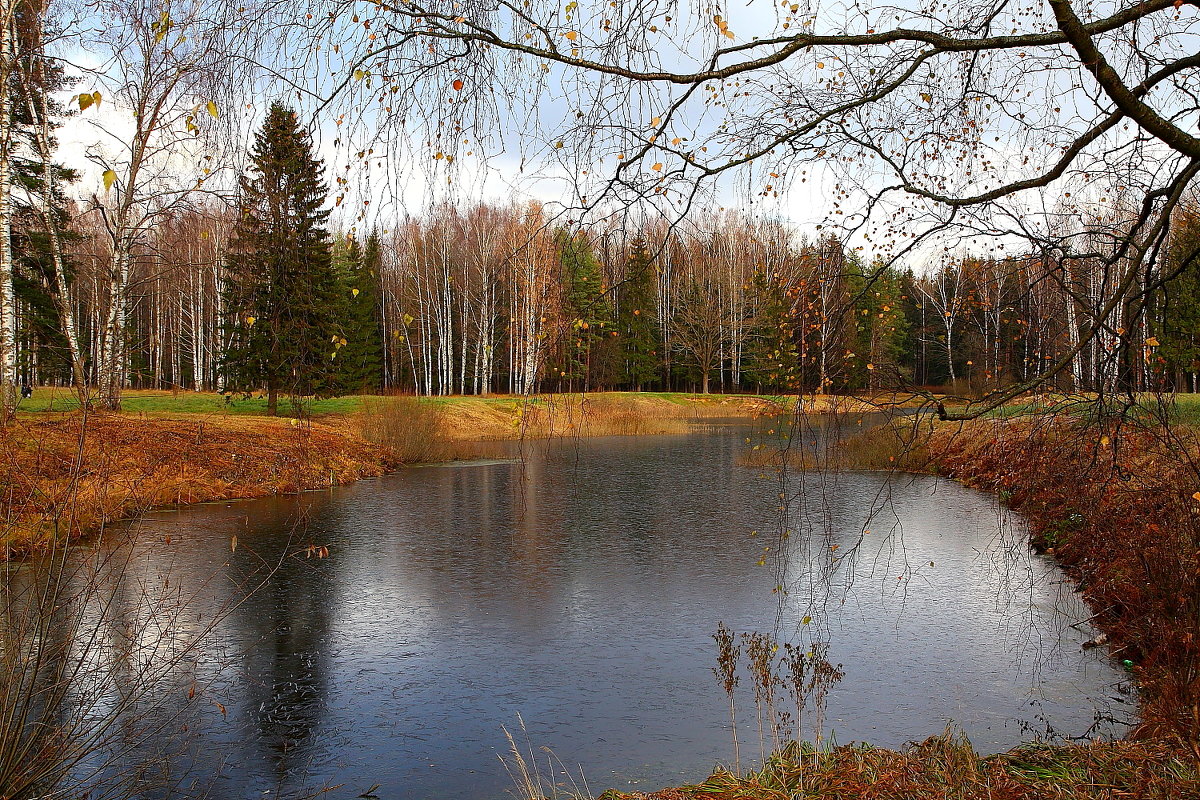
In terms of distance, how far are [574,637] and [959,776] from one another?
12.4 feet

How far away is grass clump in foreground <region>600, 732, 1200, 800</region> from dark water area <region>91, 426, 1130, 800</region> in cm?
62

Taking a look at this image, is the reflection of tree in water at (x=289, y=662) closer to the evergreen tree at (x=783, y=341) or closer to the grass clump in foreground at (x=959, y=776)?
the grass clump in foreground at (x=959, y=776)

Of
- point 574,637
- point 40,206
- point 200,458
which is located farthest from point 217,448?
point 574,637

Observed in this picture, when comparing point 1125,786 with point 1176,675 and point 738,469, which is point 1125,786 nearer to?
point 1176,675

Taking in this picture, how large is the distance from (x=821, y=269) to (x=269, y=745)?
13.5ft

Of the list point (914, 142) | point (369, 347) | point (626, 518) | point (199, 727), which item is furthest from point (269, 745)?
point (369, 347)

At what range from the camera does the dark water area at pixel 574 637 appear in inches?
196

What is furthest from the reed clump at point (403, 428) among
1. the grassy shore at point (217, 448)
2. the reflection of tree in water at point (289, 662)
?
the reflection of tree in water at point (289, 662)

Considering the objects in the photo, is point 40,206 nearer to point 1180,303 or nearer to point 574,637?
point 574,637

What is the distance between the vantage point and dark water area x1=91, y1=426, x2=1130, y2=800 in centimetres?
498

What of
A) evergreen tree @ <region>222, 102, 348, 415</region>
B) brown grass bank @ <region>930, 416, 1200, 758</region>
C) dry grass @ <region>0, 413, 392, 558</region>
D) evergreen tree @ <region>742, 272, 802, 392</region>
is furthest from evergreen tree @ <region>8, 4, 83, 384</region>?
brown grass bank @ <region>930, 416, 1200, 758</region>

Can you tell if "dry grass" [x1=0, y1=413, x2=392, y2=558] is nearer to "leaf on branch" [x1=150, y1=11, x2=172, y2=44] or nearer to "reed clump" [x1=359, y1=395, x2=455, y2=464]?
"reed clump" [x1=359, y1=395, x2=455, y2=464]

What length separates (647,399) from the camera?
113 feet

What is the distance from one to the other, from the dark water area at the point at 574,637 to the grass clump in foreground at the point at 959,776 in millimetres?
624
